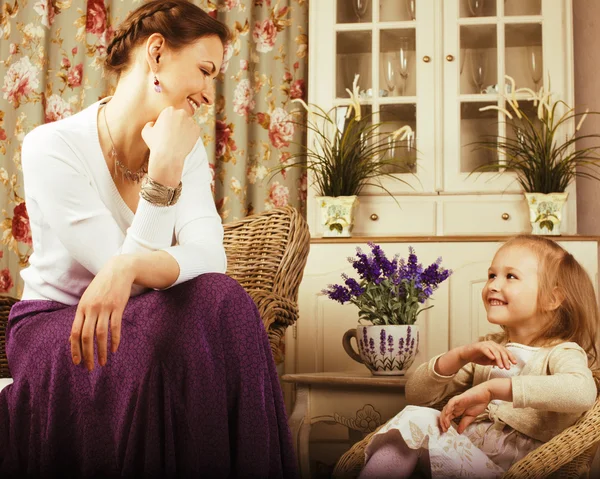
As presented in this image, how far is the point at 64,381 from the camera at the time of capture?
1.14m

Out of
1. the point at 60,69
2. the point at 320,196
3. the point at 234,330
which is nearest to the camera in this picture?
the point at 234,330

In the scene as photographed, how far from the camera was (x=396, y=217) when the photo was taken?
2.46 meters

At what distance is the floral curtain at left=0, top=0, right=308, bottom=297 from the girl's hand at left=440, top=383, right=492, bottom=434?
155 centimetres

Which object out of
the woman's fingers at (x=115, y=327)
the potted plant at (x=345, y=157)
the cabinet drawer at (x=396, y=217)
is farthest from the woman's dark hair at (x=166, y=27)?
the cabinet drawer at (x=396, y=217)

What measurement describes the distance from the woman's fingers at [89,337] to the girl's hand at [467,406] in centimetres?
64

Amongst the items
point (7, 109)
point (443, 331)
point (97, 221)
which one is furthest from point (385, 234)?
point (7, 109)

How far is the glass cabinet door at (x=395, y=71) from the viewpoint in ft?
8.13

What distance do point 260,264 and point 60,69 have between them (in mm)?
1588

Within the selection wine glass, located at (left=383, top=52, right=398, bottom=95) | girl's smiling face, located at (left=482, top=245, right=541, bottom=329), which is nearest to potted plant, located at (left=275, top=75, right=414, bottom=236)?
wine glass, located at (left=383, top=52, right=398, bottom=95)

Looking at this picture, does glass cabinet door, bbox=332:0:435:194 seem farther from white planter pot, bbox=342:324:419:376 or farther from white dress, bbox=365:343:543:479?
white dress, bbox=365:343:543:479

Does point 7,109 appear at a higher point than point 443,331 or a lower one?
higher

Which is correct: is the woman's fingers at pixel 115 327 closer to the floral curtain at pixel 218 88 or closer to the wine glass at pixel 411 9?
the floral curtain at pixel 218 88

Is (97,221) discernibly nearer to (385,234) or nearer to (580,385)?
(580,385)

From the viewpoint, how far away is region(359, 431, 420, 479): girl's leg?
1331mm
